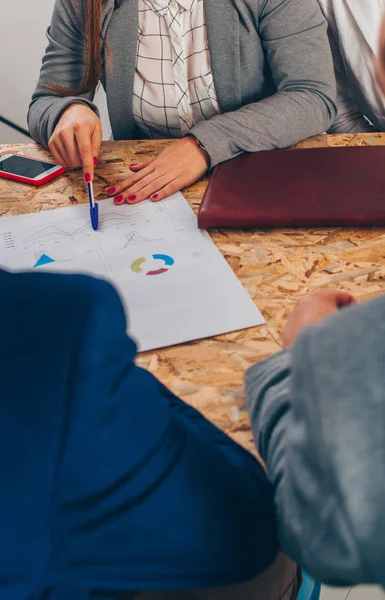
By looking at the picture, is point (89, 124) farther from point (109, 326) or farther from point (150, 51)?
point (109, 326)

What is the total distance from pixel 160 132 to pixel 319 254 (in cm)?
64

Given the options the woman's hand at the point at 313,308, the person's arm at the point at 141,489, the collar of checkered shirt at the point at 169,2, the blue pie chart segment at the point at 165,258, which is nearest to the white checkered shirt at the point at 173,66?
the collar of checkered shirt at the point at 169,2

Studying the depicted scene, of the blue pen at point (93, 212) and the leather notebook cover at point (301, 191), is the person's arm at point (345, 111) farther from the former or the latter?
the blue pen at point (93, 212)

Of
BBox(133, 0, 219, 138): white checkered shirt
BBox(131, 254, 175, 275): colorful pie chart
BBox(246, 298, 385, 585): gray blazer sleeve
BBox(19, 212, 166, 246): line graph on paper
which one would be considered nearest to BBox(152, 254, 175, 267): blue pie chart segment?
BBox(131, 254, 175, 275): colorful pie chart

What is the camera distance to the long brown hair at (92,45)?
104 cm

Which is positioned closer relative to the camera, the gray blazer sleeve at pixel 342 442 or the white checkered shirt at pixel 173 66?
the gray blazer sleeve at pixel 342 442

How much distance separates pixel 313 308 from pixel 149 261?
0.25m

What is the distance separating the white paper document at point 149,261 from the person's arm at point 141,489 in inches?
8.6

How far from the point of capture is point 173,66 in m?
1.13

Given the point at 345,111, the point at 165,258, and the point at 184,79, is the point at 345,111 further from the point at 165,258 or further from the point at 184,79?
the point at 165,258

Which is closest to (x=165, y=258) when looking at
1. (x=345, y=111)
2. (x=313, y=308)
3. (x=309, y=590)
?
(x=313, y=308)

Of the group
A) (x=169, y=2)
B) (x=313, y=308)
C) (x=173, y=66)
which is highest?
(x=169, y=2)

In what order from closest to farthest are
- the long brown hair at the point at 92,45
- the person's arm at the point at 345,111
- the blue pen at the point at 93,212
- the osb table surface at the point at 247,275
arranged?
the osb table surface at the point at 247,275 → the blue pen at the point at 93,212 → the long brown hair at the point at 92,45 → the person's arm at the point at 345,111

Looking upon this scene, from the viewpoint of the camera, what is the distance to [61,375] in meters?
0.32
